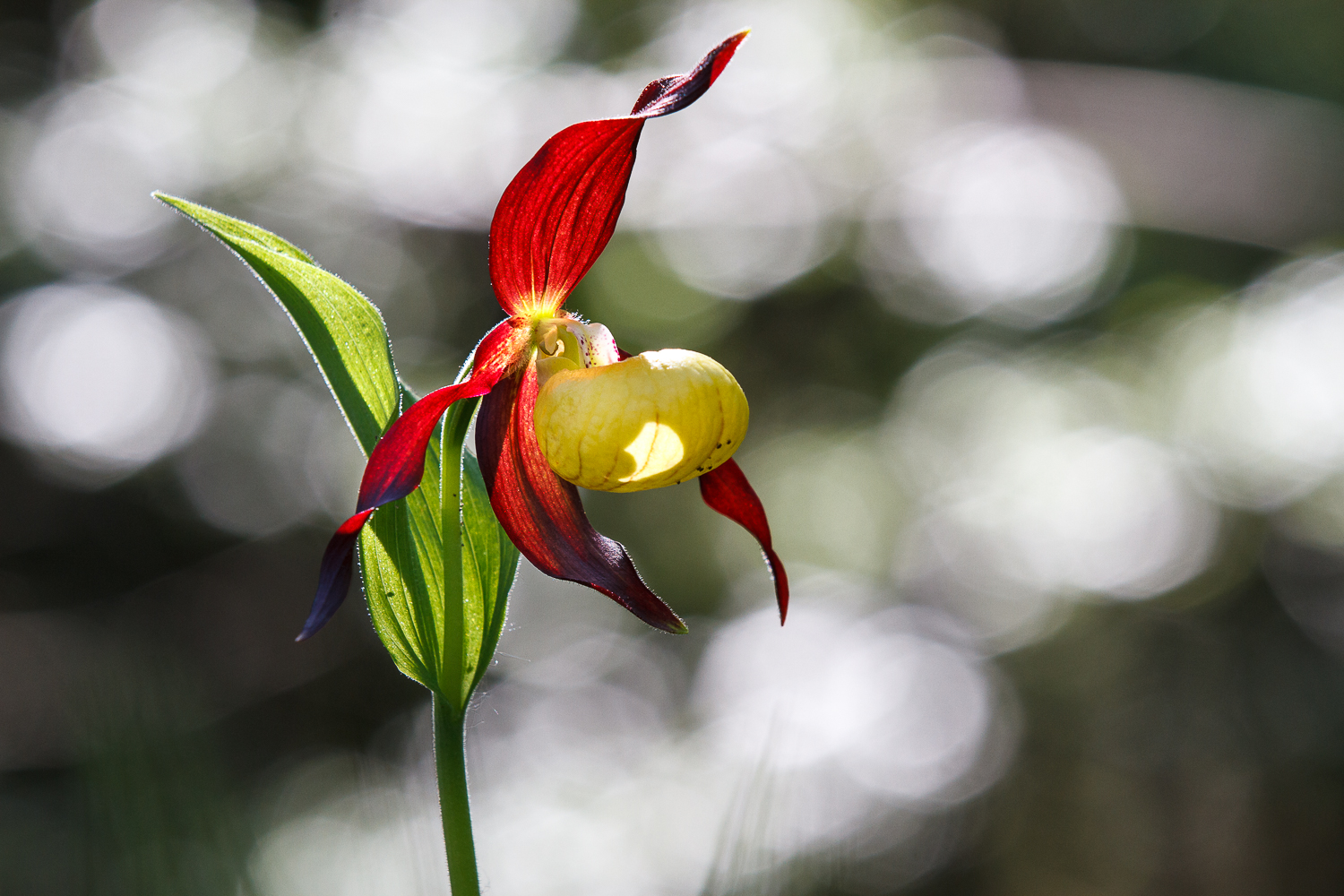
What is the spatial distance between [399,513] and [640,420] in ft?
0.53

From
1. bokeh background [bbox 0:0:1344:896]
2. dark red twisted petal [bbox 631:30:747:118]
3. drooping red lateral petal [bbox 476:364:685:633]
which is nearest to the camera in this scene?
dark red twisted petal [bbox 631:30:747:118]

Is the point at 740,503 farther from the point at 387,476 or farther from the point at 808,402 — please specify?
the point at 808,402

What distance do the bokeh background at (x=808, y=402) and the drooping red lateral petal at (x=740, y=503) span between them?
1889mm

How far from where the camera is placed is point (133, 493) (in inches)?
131

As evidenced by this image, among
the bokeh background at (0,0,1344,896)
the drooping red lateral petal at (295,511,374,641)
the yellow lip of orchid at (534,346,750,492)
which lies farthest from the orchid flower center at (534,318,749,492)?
the bokeh background at (0,0,1344,896)

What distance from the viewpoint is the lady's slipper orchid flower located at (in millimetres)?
588

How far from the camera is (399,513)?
1.94ft

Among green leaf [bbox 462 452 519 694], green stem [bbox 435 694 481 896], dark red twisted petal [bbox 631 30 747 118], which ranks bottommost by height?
green stem [bbox 435 694 481 896]

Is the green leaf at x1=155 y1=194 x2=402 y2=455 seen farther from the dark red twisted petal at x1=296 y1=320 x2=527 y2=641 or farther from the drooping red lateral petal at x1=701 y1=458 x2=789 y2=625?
the drooping red lateral petal at x1=701 y1=458 x2=789 y2=625

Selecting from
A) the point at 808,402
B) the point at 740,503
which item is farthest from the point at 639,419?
the point at 808,402

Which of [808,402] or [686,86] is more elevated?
[686,86]

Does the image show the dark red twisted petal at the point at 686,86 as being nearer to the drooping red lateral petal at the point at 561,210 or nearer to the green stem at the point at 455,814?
the drooping red lateral petal at the point at 561,210

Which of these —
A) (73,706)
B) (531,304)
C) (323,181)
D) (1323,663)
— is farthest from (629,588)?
(1323,663)

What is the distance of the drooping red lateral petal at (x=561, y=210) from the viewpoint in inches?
22.3
